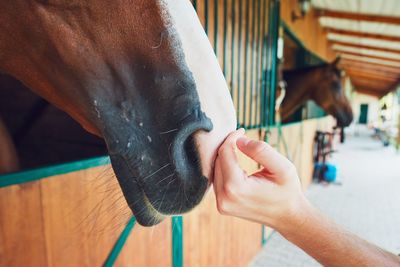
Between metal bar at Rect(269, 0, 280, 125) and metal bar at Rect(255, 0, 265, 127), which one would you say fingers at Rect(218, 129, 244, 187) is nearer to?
metal bar at Rect(255, 0, 265, 127)

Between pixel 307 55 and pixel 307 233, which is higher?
pixel 307 233

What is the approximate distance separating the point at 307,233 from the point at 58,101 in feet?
2.37

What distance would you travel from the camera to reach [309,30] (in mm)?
5473

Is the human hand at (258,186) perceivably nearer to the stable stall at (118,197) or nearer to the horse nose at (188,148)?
the horse nose at (188,148)

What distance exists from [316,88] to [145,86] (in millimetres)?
4587

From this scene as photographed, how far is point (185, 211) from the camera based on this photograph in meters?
0.61

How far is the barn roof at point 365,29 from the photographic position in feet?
15.5

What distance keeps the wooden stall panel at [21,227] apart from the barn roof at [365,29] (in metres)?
5.07

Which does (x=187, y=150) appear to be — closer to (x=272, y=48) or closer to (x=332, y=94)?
(x=272, y=48)

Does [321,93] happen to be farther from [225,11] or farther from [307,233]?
[307,233]

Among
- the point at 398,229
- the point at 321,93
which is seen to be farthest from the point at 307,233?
the point at 321,93

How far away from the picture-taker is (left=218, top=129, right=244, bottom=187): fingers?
0.54 m

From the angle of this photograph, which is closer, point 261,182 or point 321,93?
point 261,182

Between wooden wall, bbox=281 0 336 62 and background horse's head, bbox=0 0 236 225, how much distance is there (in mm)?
3251
